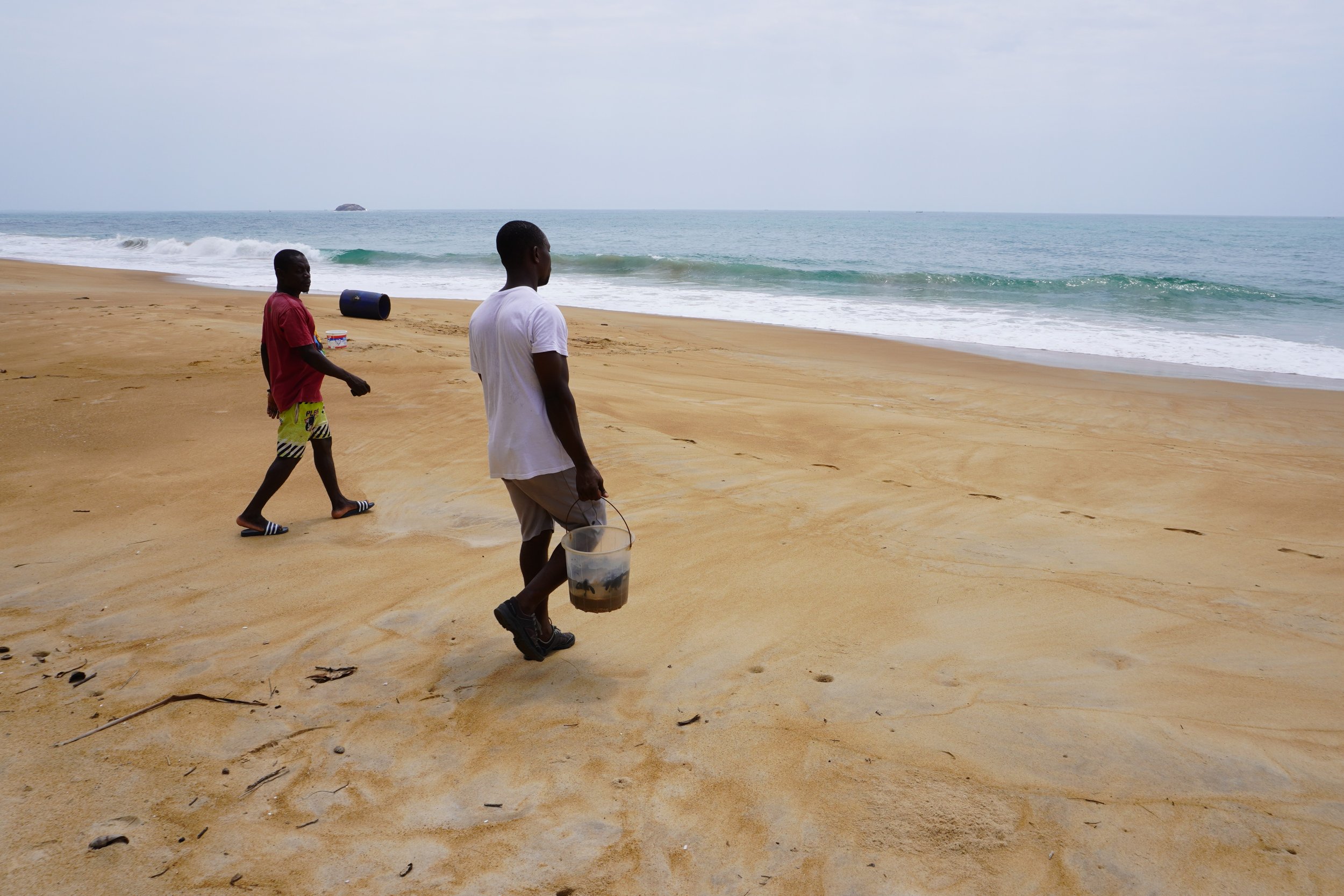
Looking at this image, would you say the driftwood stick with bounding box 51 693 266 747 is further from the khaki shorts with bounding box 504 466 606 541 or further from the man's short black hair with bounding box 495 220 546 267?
the man's short black hair with bounding box 495 220 546 267

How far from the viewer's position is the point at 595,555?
3.15 m

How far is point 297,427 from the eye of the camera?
494 cm

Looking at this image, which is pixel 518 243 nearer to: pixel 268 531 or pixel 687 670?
pixel 687 670

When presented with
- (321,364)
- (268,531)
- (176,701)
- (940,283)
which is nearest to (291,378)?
(321,364)

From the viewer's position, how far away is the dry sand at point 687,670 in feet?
8.13

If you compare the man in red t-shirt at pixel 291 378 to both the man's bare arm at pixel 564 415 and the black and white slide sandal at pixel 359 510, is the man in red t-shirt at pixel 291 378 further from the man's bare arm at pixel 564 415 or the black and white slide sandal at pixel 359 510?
the man's bare arm at pixel 564 415

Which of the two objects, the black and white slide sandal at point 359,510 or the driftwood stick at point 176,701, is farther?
the black and white slide sandal at point 359,510

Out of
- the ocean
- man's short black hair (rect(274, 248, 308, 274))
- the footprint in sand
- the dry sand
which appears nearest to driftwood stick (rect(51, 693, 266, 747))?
the dry sand

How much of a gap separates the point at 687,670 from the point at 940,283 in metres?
25.4

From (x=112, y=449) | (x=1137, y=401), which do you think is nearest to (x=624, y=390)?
(x=112, y=449)

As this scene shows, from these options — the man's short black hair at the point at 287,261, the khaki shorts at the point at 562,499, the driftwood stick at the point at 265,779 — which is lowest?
the driftwood stick at the point at 265,779

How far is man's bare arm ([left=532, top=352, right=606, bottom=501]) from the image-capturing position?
2.97m

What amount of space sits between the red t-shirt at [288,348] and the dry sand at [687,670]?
32.6 inches

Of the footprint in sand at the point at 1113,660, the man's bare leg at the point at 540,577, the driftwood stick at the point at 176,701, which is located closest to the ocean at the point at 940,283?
the footprint in sand at the point at 1113,660
